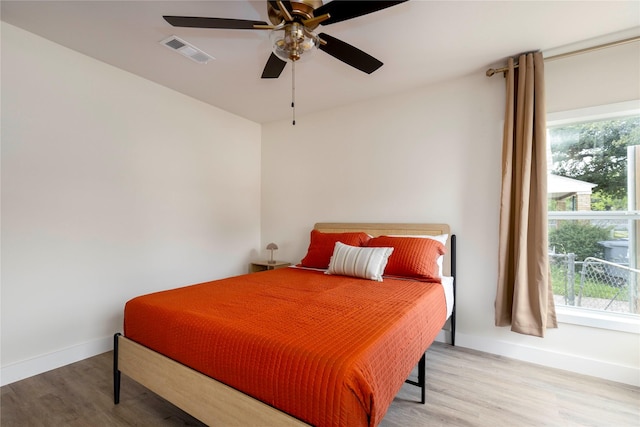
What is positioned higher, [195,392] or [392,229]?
[392,229]

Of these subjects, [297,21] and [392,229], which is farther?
[392,229]

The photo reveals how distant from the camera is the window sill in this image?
2.20m

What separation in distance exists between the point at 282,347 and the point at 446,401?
1.37m

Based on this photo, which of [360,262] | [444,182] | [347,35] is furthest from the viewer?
[444,182]

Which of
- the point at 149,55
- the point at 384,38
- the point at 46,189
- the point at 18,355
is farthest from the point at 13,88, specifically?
the point at 384,38

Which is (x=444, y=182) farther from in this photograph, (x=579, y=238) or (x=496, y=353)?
(x=496, y=353)

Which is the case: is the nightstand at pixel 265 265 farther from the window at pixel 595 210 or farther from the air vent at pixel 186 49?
the window at pixel 595 210

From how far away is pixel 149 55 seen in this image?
8.31 feet

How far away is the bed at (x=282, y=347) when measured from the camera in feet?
3.66

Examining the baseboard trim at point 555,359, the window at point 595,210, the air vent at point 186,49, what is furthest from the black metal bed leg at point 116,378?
the window at point 595,210

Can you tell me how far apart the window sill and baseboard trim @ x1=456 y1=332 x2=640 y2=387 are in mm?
268

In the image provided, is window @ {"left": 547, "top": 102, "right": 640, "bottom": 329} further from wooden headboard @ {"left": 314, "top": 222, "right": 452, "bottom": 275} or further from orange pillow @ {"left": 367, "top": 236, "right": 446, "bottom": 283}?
orange pillow @ {"left": 367, "top": 236, "right": 446, "bottom": 283}

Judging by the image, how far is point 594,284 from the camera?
244cm

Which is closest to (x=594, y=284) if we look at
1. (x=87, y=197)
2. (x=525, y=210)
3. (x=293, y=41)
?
(x=525, y=210)
